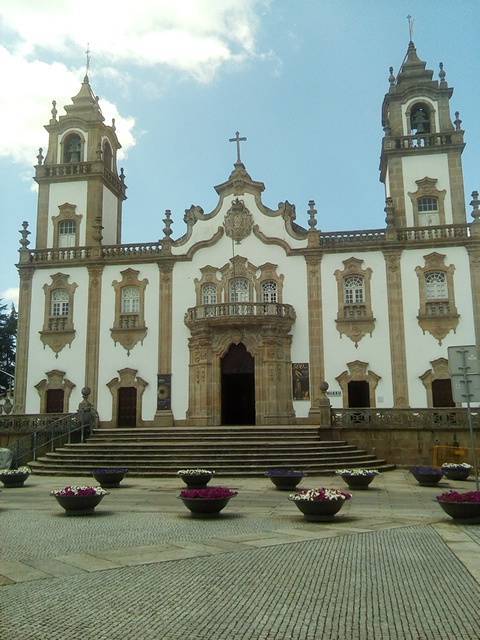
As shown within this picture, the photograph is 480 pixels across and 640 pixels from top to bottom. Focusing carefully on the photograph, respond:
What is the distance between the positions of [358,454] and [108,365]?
1428 cm

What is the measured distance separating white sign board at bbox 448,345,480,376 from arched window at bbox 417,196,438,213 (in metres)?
21.0

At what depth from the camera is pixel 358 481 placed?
17.8 m

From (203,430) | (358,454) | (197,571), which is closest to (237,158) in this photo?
(203,430)

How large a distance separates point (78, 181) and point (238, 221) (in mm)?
10145

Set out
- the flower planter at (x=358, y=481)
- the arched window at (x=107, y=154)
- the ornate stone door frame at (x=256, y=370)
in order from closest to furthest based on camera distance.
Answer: the flower planter at (x=358, y=481), the ornate stone door frame at (x=256, y=370), the arched window at (x=107, y=154)

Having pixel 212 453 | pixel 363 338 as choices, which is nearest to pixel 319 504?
pixel 212 453

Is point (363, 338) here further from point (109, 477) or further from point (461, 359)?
point (461, 359)

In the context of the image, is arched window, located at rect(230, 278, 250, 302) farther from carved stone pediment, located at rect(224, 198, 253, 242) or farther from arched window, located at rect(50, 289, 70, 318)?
arched window, located at rect(50, 289, 70, 318)

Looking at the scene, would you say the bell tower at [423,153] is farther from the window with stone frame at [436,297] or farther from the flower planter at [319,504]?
the flower planter at [319,504]

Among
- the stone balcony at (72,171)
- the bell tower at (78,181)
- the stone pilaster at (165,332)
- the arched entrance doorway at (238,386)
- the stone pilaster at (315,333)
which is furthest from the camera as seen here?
the stone balcony at (72,171)

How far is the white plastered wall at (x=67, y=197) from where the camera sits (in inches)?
1407

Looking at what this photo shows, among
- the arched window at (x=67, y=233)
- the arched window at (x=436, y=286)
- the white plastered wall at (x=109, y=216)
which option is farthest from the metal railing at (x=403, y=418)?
the arched window at (x=67, y=233)

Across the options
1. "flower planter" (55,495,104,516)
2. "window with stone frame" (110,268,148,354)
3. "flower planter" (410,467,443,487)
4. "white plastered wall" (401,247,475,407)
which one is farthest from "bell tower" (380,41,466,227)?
"flower planter" (55,495,104,516)

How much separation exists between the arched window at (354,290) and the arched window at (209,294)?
6766 mm
